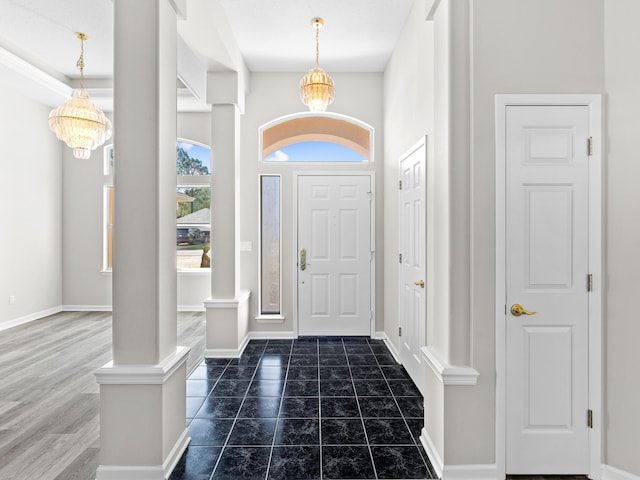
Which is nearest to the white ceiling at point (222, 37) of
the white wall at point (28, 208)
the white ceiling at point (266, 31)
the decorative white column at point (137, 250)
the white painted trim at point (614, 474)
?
Result: the white ceiling at point (266, 31)

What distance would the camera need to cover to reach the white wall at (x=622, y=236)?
79.0 inches

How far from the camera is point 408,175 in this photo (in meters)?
3.73

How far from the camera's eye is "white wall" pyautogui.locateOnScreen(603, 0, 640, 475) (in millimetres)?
2008

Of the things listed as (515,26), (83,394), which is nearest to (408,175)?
(515,26)

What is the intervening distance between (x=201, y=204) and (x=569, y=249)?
19.5 feet

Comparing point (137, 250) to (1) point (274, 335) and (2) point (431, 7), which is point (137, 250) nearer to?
(2) point (431, 7)

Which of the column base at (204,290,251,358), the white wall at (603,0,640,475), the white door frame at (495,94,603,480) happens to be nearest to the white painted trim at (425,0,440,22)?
the white door frame at (495,94,603,480)

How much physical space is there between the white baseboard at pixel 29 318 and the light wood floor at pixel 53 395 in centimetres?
12

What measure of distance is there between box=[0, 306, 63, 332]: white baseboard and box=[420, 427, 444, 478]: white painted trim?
5.81 meters

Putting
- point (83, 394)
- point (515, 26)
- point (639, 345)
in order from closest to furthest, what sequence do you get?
point (639, 345)
point (515, 26)
point (83, 394)

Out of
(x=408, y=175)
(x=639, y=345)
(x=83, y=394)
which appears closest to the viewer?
(x=639, y=345)

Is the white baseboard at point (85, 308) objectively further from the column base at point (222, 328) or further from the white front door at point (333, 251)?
the white front door at point (333, 251)

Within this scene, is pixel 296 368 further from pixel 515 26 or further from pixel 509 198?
pixel 515 26

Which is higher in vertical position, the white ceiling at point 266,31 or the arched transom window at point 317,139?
the white ceiling at point 266,31
